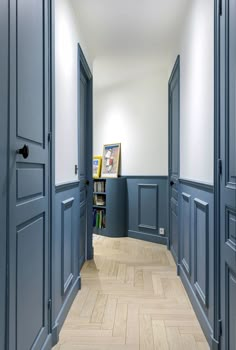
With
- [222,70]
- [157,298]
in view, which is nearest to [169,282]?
[157,298]

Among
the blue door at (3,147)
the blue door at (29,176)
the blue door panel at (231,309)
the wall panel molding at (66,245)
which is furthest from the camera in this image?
the wall panel molding at (66,245)

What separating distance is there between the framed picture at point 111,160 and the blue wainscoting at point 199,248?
6.74ft

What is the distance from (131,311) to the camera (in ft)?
7.07

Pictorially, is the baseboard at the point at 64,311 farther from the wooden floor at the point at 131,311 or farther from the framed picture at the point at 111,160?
the framed picture at the point at 111,160

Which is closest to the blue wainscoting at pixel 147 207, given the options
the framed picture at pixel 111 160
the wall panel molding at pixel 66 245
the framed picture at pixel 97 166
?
the framed picture at pixel 111 160

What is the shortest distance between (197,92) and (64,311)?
179 centimetres

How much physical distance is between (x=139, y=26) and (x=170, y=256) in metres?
2.59

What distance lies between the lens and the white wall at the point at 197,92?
69.7 inches

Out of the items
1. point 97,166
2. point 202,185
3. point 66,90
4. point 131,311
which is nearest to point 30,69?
point 66,90

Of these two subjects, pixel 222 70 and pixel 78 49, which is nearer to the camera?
pixel 222 70

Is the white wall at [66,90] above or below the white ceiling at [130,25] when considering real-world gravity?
below

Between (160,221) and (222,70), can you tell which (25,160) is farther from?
(160,221)

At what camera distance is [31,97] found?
1.34 metres

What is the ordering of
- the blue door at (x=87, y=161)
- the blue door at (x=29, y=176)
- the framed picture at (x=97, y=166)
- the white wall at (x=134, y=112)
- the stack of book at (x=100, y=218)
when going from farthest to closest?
the framed picture at (x=97, y=166) < the stack of book at (x=100, y=218) < the white wall at (x=134, y=112) < the blue door at (x=87, y=161) < the blue door at (x=29, y=176)
